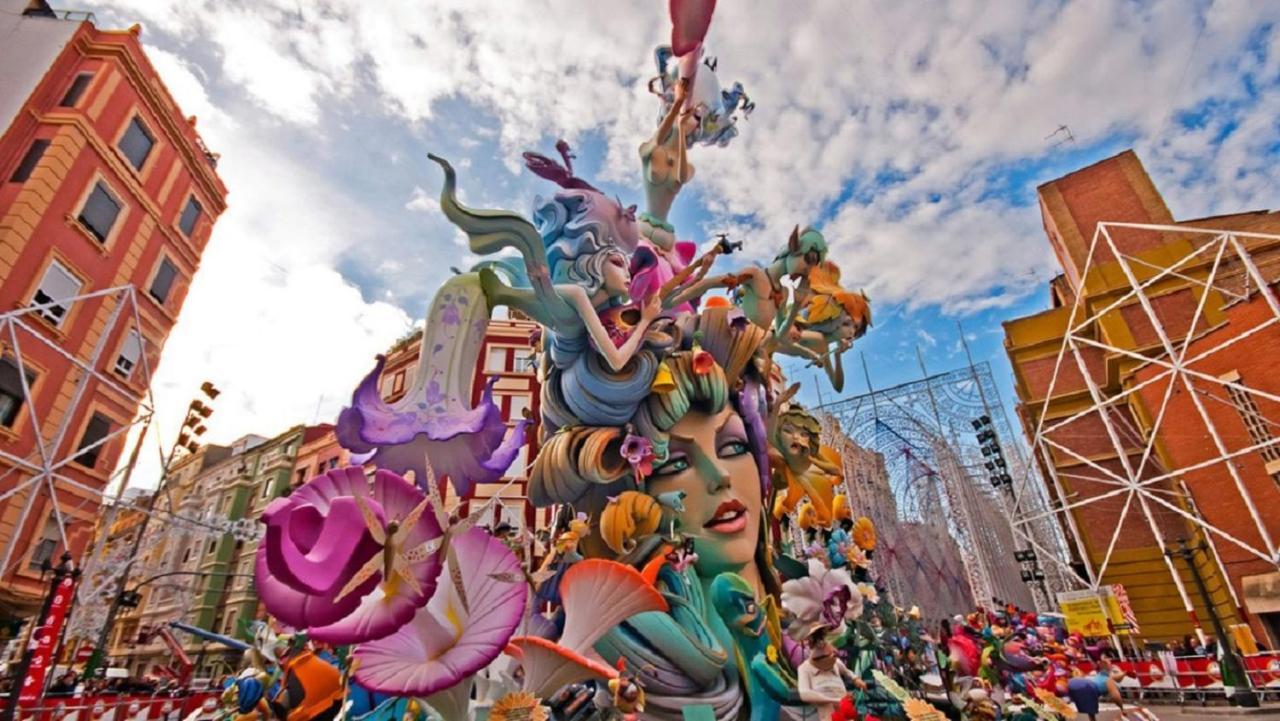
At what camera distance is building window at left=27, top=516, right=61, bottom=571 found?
11871 mm

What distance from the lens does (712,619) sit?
4.02m

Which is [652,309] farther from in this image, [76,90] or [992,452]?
[992,452]

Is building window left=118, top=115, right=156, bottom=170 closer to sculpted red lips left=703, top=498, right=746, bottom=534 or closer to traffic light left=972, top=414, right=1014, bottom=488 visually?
sculpted red lips left=703, top=498, right=746, bottom=534

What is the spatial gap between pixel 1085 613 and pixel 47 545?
65.8 feet

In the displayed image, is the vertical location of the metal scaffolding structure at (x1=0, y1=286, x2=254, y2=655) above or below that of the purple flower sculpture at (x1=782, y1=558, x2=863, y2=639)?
above

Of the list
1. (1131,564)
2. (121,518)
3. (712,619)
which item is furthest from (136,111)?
(121,518)

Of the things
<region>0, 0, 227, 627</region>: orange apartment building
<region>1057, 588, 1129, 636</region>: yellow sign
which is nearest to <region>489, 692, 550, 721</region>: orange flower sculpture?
<region>0, 0, 227, 627</region>: orange apartment building

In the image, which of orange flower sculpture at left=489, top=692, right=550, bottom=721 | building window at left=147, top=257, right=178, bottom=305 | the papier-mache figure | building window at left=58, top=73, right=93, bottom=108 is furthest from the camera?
building window at left=147, top=257, right=178, bottom=305

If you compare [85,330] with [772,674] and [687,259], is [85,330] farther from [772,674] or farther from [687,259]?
[772,674]

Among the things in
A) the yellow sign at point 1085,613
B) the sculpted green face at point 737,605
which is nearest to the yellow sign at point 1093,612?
the yellow sign at point 1085,613

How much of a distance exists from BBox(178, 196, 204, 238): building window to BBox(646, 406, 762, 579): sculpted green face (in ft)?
51.1

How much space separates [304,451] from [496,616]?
28.9 meters

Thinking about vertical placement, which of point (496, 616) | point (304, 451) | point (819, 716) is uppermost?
point (304, 451)

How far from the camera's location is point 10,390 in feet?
35.5
